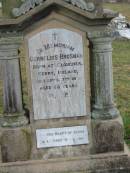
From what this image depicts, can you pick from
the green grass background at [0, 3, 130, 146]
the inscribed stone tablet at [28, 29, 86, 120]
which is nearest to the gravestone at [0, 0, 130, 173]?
the inscribed stone tablet at [28, 29, 86, 120]

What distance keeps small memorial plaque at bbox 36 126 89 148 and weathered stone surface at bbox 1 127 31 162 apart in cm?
15

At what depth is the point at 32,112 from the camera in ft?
18.5

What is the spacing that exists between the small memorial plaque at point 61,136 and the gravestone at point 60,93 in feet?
0.04

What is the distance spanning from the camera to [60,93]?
5.60m

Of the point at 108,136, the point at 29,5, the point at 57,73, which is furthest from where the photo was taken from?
the point at 108,136

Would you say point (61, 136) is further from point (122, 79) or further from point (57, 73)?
point (122, 79)

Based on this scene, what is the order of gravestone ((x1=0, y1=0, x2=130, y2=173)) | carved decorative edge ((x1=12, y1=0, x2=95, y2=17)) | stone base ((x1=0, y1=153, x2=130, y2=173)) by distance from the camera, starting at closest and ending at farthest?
carved decorative edge ((x1=12, y1=0, x2=95, y2=17)) → gravestone ((x1=0, y1=0, x2=130, y2=173)) → stone base ((x1=0, y1=153, x2=130, y2=173))

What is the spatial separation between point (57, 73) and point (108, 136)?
98 cm

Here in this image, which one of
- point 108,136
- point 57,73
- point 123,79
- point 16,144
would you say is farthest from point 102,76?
point 123,79

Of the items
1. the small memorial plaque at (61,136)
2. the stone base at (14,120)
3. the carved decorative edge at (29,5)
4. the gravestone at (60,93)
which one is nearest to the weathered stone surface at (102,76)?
the gravestone at (60,93)

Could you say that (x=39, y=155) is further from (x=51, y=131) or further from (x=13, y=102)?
(x=13, y=102)

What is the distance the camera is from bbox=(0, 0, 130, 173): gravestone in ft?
17.6

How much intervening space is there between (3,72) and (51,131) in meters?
0.92

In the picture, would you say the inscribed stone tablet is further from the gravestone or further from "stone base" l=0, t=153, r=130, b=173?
"stone base" l=0, t=153, r=130, b=173
